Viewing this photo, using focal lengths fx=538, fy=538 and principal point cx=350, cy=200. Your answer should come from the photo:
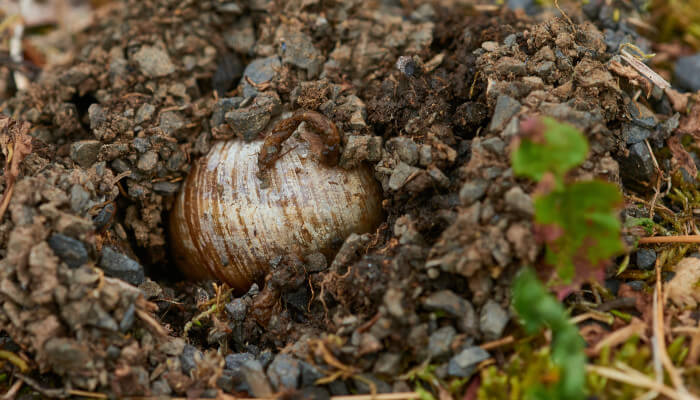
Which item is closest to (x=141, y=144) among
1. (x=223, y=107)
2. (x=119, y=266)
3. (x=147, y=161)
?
(x=147, y=161)

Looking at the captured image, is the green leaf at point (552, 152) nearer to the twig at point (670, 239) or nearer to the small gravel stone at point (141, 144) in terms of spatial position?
the twig at point (670, 239)

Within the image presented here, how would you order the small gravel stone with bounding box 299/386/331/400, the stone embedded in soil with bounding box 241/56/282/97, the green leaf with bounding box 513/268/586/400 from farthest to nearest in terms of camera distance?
the stone embedded in soil with bounding box 241/56/282/97
the small gravel stone with bounding box 299/386/331/400
the green leaf with bounding box 513/268/586/400

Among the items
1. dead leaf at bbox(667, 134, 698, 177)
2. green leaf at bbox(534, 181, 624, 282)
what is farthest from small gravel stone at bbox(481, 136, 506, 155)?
dead leaf at bbox(667, 134, 698, 177)

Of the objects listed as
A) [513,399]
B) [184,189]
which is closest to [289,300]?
[184,189]

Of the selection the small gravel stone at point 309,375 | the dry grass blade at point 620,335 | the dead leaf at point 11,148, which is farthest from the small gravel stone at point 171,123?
the dry grass blade at point 620,335

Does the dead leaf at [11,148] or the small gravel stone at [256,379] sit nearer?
the small gravel stone at [256,379]

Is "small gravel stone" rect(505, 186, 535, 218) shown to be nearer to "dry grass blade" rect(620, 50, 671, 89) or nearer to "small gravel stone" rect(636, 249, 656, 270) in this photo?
"small gravel stone" rect(636, 249, 656, 270)
